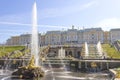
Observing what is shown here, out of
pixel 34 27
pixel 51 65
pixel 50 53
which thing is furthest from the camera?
pixel 50 53

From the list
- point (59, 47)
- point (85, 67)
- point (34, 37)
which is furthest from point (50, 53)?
point (34, 37)

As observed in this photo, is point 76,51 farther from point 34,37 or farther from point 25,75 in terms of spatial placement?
point 25,75

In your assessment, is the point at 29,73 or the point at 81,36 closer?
the point at 29,73

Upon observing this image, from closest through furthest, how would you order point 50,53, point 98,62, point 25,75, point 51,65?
point 25,75
point 98,62
point 51,65
point 50,53

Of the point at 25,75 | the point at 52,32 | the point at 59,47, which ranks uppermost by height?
the point at 52,32

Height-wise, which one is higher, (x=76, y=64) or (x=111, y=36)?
(x=111, y=36)

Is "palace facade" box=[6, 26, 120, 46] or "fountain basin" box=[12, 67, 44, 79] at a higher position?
"palace facade" box=[6, 26, 120, 46]

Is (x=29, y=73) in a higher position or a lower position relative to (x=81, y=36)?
lower

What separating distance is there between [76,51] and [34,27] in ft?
108

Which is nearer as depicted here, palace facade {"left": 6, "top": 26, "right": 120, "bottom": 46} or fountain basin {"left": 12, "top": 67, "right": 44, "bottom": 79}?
fountain basin {"left": 12, "top": 67, "right": 44, "bottom": 79}

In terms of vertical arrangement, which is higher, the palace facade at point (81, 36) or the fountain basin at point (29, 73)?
the palace facade at point (81, 36)

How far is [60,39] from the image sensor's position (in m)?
128

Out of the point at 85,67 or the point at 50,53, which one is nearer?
the point at 85,67

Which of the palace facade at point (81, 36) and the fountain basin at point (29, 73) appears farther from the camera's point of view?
the palace facade at point (81, 36)
